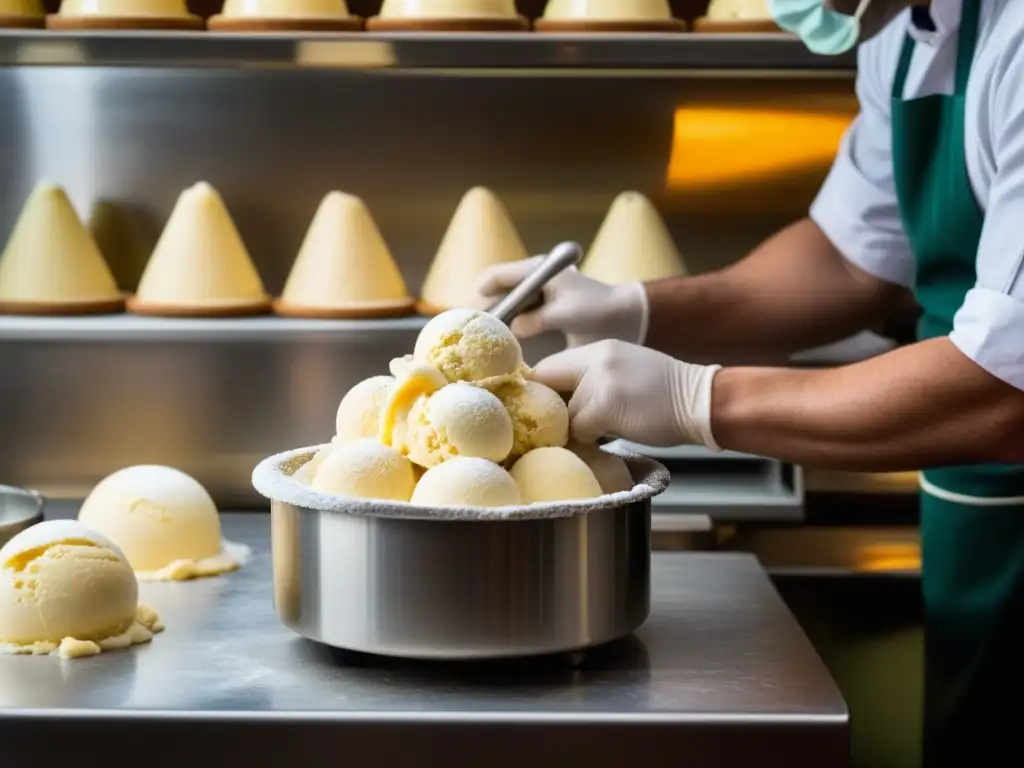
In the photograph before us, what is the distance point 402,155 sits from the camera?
1.99 meters

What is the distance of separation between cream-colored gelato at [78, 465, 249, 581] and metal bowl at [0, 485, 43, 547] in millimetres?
62

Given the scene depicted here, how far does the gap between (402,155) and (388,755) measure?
3.79 ft

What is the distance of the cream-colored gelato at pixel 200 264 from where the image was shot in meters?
1.78

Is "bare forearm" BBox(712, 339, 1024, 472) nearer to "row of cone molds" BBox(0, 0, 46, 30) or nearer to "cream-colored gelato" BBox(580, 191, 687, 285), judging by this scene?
"cream-colored gelato" BBox(580, 191, 687, 285)

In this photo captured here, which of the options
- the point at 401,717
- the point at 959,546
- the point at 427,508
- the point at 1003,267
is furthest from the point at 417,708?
the point at 959,546

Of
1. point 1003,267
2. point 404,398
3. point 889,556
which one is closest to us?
point 404,398

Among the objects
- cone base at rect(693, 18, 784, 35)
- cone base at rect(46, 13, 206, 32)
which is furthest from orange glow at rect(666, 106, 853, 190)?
cone base at rect(46, 13, 206, 32)

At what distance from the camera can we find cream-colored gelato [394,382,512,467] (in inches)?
42.0

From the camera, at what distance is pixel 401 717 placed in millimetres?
1002

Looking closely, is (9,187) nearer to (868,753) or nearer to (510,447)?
(510,447)

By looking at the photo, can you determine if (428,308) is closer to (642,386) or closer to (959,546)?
(642,386)

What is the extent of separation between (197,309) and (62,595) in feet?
2.27

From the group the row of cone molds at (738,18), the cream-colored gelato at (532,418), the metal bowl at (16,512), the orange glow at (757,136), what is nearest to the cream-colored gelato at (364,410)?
the cream-colored gelato at (532,418)

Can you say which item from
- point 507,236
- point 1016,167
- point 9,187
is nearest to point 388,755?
point 1016,167
